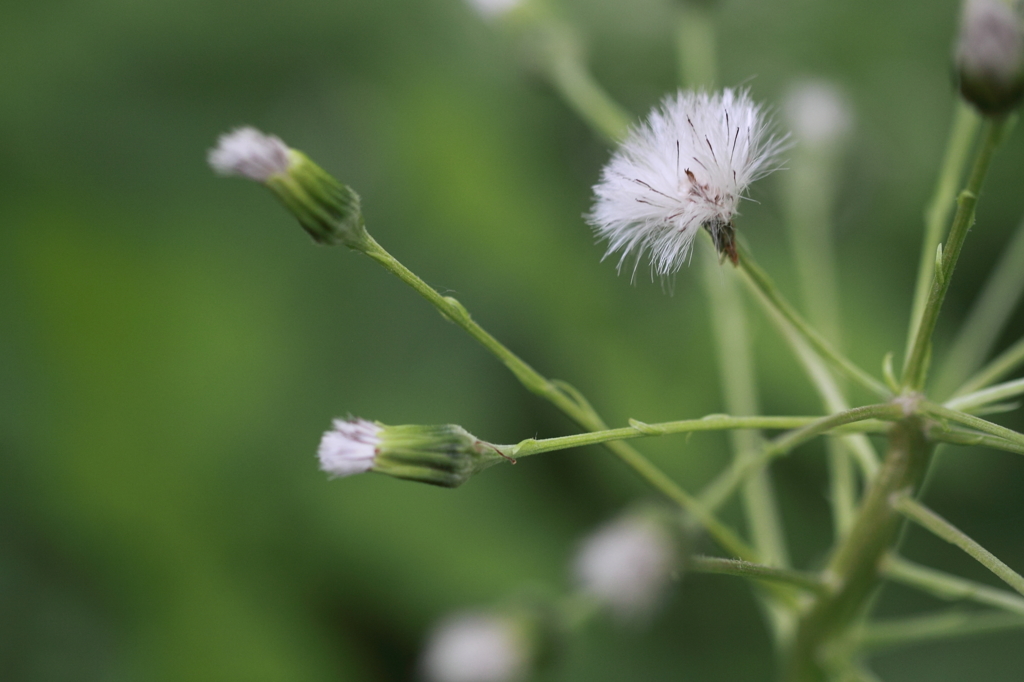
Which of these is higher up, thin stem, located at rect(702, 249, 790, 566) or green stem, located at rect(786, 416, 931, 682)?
thin stem, located at rect(702, 249, 790, 566)

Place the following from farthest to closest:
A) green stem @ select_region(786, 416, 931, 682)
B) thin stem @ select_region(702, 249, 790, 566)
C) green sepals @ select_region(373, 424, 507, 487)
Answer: thin stem @ select_region(702, 249, 790, 566), green stem @ select_region(786, 416, 931, 682), green sepals @ select_region(373, 424, 507, 487)

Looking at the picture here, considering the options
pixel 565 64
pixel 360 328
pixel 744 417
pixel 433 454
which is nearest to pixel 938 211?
pixel 744 417

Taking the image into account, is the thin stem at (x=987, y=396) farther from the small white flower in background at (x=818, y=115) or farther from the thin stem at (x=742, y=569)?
the small white flower in background at (x=818, y=115)

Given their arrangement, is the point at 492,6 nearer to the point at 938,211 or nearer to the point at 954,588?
the point at 938,211

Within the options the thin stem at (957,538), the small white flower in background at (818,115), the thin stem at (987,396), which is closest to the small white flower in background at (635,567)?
the thin stem at (957,538)

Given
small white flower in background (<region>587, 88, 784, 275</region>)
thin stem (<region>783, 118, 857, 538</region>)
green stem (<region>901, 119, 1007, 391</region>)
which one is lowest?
green stem (<region>901, 119, 1007, 391</region>)

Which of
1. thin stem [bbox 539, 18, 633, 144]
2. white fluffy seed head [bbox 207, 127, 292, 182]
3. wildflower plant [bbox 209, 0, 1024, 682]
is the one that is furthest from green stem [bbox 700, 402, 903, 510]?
thin stem [bbox 539, 18, 633, 144]

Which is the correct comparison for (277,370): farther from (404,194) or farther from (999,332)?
(999,332)

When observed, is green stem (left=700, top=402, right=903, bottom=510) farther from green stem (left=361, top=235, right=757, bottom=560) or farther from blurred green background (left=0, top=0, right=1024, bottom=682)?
blurred green background (left=0, top=0, right=1024, bottom=682)
